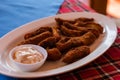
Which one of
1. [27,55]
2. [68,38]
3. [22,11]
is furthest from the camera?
[22,11]

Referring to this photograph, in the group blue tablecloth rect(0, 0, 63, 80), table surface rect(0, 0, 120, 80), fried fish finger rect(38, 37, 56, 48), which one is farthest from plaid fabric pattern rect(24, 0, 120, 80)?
blue tablecloth rect(0, 0, 63, 80)

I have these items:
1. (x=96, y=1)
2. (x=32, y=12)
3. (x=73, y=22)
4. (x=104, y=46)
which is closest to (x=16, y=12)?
(x=32, y=12)

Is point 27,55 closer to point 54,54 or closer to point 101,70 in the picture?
point 54,54

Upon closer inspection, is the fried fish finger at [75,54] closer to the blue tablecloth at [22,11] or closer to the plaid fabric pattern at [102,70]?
the plaid fabric pattern at [102,70]

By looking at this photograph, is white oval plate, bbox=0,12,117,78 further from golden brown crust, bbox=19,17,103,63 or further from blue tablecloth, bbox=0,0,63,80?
blue tablecloth, bbox=0,0,63,80

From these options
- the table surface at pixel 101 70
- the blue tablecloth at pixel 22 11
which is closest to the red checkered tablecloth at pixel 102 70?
the table surface at pixel 101 70

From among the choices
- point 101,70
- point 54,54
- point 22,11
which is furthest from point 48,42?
point 22,11

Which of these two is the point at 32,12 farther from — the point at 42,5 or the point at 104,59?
the point at 104,59

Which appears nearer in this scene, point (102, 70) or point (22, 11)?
point (102, 70)
